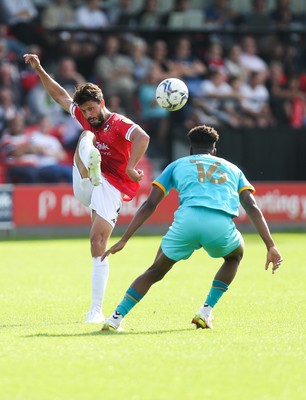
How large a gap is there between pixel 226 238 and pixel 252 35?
1894 centimetres

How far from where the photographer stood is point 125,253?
17.7 metres

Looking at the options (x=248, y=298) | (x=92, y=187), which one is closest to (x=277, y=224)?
(x=248, y=298)

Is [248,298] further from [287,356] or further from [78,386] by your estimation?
[78,386]

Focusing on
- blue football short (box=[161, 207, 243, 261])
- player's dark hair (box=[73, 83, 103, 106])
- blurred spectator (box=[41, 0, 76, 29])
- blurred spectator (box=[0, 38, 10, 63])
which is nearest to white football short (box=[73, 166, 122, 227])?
player's dark hair (box=[73, 83, 103, 106])

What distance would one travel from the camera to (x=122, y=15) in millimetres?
25500

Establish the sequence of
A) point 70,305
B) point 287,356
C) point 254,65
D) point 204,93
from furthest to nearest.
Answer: point 254,65 → point 204,93 → point 70,305 → point 287,356

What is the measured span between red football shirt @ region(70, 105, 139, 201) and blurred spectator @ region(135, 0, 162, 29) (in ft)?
53.1

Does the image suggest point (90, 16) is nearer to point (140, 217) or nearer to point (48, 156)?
point (48, 156)

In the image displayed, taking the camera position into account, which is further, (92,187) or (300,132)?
(300,132)

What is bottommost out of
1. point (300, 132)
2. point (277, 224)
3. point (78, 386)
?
point (277, 224)

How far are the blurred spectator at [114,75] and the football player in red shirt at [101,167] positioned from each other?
13537 millimetres

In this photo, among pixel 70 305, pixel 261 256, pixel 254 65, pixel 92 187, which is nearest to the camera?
pixel 92 187

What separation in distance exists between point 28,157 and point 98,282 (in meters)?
12.8

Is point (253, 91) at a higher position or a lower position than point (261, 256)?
higher
